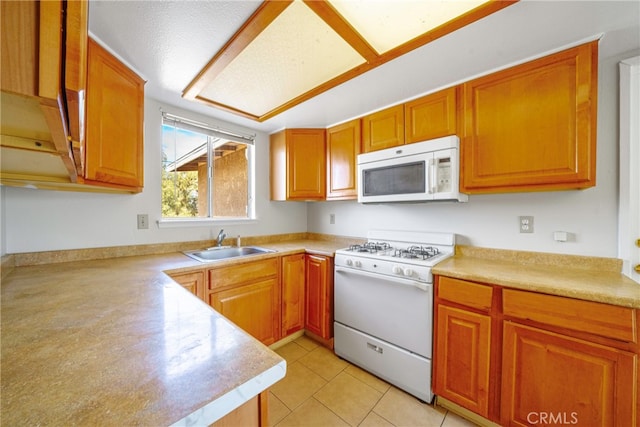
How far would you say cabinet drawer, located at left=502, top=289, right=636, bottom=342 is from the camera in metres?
1.03

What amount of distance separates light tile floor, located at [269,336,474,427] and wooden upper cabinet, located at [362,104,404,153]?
1.87 m

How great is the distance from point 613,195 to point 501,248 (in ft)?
2.14

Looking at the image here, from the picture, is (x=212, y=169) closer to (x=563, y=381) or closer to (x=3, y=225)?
(x=3, y=225)

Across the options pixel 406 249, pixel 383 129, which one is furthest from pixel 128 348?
pixel 383 129

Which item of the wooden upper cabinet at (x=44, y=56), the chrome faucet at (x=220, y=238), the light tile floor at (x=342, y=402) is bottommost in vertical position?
the light tile floor at (x=342, y=402)

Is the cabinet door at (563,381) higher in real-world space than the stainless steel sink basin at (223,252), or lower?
lower

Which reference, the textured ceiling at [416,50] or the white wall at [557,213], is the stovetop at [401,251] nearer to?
the white wall at [557,213]

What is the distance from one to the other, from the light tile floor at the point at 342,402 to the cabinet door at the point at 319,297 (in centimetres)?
30

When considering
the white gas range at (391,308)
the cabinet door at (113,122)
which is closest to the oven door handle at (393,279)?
the white gas range at (391,308)

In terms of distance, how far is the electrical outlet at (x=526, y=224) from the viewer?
1664 millimetres

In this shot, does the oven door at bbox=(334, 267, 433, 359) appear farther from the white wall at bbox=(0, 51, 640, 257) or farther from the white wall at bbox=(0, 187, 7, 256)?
the white wall at bbox=(0, 187, 7, 256)

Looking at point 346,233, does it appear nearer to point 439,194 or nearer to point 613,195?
point 439,194

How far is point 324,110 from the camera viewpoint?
2164mm

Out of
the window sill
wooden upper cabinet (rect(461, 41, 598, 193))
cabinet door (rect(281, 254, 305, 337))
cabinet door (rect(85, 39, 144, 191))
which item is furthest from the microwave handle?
cabinet door (rect(85, 39, 144, 191))
